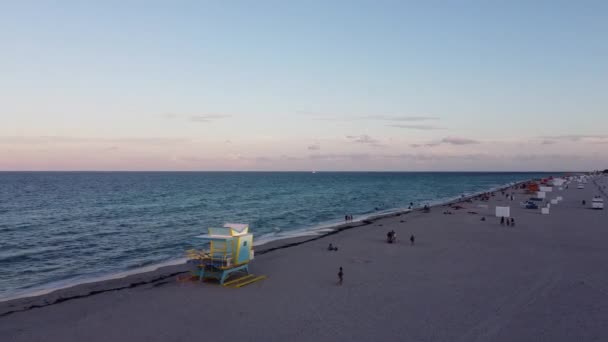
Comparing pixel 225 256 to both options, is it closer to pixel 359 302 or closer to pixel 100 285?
pixel 359 302

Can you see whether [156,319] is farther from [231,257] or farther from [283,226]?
[283,226]

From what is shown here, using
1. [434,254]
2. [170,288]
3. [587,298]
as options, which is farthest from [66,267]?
[587,298]

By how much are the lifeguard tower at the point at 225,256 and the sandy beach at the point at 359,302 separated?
2.78 feet

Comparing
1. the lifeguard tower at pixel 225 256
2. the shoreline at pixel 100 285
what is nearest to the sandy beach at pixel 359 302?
the shoreline at pixel 100 285

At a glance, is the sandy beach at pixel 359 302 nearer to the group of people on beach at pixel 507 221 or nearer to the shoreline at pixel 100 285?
the shoreline at pixel 100 285

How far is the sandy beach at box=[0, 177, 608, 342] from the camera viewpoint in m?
13.8

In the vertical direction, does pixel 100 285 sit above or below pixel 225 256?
below

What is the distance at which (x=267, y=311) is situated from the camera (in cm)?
1582

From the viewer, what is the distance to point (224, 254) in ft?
64.4

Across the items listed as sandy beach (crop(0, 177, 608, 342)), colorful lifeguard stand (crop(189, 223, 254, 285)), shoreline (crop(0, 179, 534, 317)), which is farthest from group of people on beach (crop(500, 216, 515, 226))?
colorful lifeguard stand (crop(189, 223, 254, 285))

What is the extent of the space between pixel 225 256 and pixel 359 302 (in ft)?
22.6

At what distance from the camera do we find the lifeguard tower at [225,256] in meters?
19.6

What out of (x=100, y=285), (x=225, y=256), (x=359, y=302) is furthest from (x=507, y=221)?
(x=100, y=285)

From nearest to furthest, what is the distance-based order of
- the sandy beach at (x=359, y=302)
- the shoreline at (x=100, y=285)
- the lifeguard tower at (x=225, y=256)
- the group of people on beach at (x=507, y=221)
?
the sandy beach at (x=359, y=302) → the shoreline at (x=100, y=285) → the lifeguard tower at (x=225, y=256) → the group of people on beach at (x=507, y=221)
